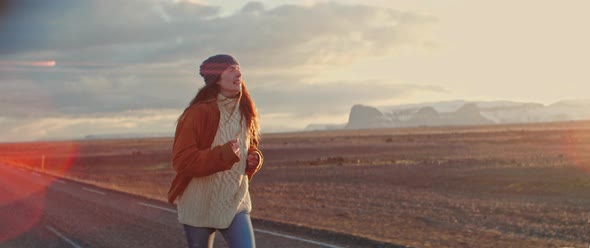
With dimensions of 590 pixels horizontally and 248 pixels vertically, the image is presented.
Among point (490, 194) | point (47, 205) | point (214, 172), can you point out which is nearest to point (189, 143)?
point (214, 172)

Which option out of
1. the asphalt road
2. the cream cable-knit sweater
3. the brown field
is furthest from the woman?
the brown field

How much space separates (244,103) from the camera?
14.6ft

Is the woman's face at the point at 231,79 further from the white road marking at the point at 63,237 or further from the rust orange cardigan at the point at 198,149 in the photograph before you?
the white road marking at the point at 63,237

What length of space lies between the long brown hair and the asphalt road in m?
6.78

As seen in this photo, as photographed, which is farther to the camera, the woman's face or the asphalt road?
the asphalt road

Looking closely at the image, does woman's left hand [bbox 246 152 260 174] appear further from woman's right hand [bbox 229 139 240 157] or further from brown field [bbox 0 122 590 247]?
brown field [bbox 0 122 590 247]

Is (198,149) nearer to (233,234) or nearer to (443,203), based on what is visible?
(233,234)

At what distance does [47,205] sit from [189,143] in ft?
52.3

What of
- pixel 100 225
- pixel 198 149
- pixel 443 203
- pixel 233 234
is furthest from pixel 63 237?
pixel 443 203

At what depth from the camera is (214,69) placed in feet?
14.4

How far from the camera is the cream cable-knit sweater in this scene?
4.31 metres

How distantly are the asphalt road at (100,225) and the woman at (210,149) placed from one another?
678cm

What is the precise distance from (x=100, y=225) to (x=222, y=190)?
34.9 ft

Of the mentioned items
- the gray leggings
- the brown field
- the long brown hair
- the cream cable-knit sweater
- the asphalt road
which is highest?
the long brown hair
